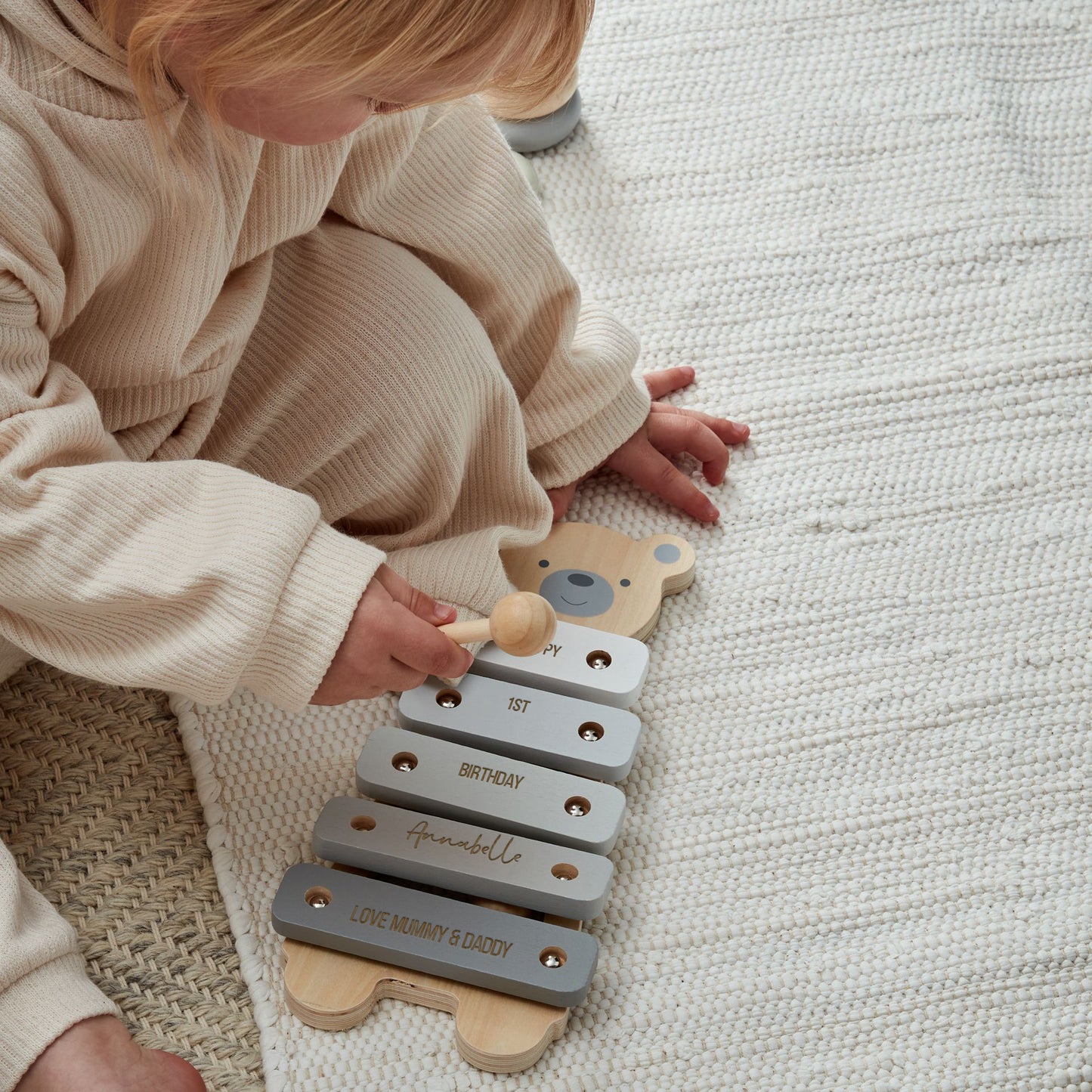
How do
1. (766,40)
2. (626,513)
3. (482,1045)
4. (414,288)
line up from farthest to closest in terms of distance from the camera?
(766,40) < (626,513) < (414,288) < (482,1045)

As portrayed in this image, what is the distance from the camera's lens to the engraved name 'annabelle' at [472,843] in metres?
0.75

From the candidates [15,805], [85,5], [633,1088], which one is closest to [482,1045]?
[633,1088]

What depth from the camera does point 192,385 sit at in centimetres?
74

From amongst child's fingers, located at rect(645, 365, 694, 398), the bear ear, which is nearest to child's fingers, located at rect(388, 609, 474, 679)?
the bear ear

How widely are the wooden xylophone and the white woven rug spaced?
0.09 feet

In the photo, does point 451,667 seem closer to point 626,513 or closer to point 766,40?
point 626,513

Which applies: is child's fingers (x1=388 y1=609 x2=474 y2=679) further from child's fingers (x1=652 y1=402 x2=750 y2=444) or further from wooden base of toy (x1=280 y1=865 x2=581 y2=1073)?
child's fingers (x1=652 y1=402 x2=750 y2=444)

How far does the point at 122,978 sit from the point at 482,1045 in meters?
0.20

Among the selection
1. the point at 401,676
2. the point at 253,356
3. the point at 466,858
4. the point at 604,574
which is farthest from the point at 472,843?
the point at 253,356

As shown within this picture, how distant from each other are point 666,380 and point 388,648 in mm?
383

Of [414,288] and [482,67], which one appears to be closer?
[482,67]

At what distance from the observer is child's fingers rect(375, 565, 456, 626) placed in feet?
2.29

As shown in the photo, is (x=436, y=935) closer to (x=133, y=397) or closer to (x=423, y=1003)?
(x=423, y=1003)

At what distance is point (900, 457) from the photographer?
94 centimetres
